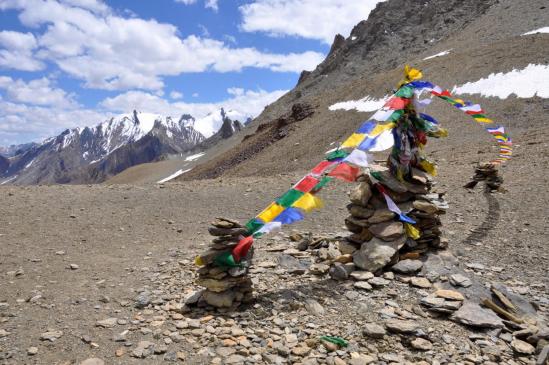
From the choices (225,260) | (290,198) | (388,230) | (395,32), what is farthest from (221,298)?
(395,32)

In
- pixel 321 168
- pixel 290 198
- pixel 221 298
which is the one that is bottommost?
pixel 221 298

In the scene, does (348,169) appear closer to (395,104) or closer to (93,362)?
(395,104)

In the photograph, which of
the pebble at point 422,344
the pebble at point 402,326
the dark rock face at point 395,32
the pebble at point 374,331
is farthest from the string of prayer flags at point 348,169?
the dark rock face at point 395,32

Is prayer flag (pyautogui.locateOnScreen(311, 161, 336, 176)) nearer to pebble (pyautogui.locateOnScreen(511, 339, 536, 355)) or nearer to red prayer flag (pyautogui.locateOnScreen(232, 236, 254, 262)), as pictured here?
red prayer flag (pyautogui.locateOnScreen(232, 236, 254, 262))

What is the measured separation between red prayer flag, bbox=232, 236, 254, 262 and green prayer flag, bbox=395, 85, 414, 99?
4.54 m

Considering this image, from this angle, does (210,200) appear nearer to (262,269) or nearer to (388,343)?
(262,269)

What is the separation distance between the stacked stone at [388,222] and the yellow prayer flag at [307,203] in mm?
1678

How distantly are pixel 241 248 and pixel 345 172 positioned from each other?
2411 mm

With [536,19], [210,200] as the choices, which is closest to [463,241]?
[210,200]

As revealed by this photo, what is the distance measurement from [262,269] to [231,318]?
1.94 m

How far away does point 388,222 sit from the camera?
26.9ft

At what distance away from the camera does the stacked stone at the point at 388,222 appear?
7938 millimetres

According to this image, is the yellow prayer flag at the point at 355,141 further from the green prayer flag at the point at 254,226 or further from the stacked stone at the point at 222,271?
the stacked stone at the point at 222,271

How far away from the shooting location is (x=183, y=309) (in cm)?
691
